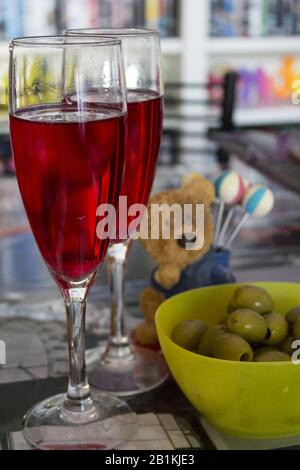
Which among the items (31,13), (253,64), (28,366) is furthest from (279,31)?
(28,366)

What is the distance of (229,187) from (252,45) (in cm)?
194

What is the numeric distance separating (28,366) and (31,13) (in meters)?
1.96

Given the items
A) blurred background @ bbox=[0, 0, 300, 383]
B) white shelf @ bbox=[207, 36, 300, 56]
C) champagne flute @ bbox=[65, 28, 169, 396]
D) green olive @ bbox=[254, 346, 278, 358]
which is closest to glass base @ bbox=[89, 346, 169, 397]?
champagne flute @ bbox=[65, 28, 169, 396]

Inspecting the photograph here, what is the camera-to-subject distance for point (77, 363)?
1.80 feet

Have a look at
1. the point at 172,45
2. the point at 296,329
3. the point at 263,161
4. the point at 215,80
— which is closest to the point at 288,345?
the point at 296,329

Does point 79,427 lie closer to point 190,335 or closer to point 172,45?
point 190,335

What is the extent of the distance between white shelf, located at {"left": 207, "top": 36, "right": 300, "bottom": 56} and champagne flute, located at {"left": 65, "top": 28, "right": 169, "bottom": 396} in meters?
1.88

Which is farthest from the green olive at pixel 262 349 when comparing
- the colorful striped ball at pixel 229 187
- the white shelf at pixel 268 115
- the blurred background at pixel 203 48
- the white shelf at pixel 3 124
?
the white shelf at pixel 268 115

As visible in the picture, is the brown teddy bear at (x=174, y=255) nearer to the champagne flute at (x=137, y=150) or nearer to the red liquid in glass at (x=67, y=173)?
the champagne flute at (x=137, y=150)

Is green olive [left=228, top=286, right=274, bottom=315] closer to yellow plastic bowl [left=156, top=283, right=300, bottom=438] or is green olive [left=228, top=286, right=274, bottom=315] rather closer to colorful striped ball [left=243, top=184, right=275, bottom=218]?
yellow plastic bowl [left=156, top=283, right=300, bottom=438]

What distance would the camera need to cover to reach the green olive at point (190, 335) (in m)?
0.54

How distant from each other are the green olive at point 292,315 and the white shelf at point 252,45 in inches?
78.2

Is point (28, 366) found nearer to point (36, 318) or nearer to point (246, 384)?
point (36, 318)

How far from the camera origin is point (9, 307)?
0.76 metres
